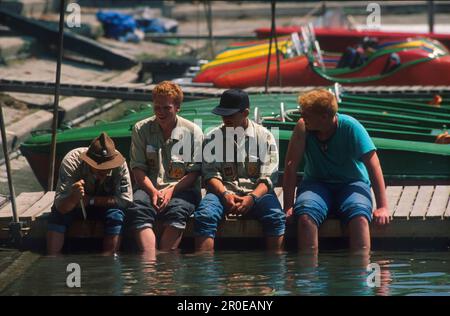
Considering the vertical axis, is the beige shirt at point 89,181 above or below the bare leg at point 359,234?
above

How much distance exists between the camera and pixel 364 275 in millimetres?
10383

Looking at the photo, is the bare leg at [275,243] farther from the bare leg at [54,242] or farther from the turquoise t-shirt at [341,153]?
the bare leg at [54,242]

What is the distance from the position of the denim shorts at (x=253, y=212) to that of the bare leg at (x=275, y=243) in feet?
0.12

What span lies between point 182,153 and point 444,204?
2.23m

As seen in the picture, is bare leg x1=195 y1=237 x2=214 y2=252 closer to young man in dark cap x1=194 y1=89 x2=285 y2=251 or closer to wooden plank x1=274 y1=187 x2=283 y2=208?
young man in dark cap x1=194 y1=89 x2=285 y2=251

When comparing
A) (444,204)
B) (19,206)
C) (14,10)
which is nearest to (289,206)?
(444,204)

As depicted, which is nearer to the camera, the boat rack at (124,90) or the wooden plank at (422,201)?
the wooden plank at (422,201)

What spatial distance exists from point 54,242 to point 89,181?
597 millimetres

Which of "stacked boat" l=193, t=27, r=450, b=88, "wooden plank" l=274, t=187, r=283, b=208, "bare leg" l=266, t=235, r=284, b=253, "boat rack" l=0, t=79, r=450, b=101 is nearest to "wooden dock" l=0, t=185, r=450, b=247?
"bare leg" l=266, t=235, r=284, b=253

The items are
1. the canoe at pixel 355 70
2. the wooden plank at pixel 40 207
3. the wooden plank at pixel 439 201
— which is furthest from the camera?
the canoe at pixel 355 70

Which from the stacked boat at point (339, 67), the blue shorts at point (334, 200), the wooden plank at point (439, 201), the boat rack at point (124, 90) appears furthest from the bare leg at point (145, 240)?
the stacked boat at point (339, 67)

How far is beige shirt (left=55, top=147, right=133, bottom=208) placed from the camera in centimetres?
1080

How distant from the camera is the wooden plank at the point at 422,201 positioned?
11297 millimetres

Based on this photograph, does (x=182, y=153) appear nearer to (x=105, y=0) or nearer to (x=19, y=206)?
(x=19, y=206)
